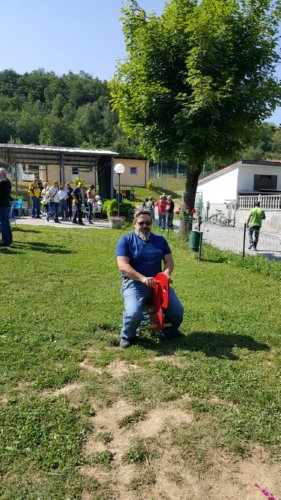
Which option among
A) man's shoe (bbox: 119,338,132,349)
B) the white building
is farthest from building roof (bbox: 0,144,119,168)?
man's shoe (bbox: 119,338,132,349)

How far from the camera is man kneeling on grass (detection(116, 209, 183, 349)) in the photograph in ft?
13.5

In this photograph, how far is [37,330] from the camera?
14.2 feet

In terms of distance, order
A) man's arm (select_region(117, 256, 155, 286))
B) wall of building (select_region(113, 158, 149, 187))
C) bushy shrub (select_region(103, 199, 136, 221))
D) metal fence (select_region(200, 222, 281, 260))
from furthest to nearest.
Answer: wall of building (select_region(113, 158, 149, 187)) < bushy shrub (select_region(103, 199, 136, 221)) < metal fence (select_region(200, 222, 281, 260)) < man's arm (select_region(117, 256, 155, 286))

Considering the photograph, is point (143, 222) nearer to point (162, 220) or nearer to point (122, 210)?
point (162, 220)

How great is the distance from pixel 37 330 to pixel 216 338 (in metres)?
2.16

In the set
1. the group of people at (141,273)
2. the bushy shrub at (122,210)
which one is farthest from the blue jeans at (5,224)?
the bushy shrub at (122,210)

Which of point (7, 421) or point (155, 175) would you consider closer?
point (7, 421)

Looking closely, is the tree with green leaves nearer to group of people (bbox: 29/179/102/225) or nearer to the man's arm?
group of people (bbox: 29/179/102/225)

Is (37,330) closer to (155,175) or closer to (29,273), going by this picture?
(29,273)

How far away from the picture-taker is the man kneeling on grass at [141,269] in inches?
162

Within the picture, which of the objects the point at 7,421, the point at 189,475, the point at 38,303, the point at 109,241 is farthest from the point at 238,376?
the point at 109,241

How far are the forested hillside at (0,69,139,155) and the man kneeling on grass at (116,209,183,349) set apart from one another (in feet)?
224

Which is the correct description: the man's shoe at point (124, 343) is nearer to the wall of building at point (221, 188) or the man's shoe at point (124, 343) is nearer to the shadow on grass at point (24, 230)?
the shadow on grass at point (24, 230)

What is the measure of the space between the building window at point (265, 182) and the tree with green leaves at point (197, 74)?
16.9 metres
